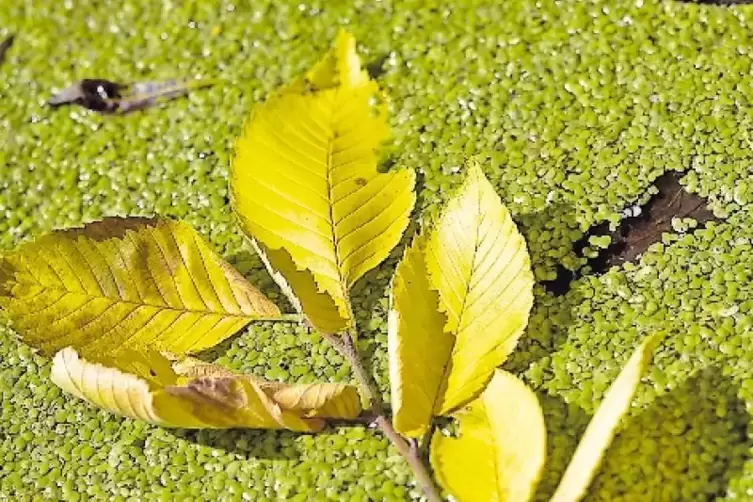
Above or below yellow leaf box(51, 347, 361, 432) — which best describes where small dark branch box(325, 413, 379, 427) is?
below

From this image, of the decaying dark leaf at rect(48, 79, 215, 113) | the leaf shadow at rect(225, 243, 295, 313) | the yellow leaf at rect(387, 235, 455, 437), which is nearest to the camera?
the yellow leaf at rect(387, 235, 455, 437)

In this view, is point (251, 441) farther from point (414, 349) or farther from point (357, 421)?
point (414, 349)

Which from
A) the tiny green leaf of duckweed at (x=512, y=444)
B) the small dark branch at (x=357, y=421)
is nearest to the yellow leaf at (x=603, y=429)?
the tiny green leaf of duckweed at (x=512, y=444)

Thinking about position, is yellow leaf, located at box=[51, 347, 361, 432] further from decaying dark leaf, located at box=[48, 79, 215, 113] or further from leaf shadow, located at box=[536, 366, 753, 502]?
decaying dark leaf, located at box=[48, 79, 215, 113]

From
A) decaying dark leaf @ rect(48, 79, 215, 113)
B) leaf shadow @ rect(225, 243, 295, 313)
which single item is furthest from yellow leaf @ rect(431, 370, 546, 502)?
decaying dark leaf @ rect(48, 79, 215, 113)

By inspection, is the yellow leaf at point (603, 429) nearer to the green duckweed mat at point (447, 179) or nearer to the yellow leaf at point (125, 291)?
the green duckweed mat at point (447, 179)

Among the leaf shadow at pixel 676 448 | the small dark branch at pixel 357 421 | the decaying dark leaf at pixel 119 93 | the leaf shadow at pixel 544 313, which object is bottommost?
the leaf shadow at pixel 676 448

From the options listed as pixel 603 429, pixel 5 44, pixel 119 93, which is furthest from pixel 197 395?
pixel 5 44
